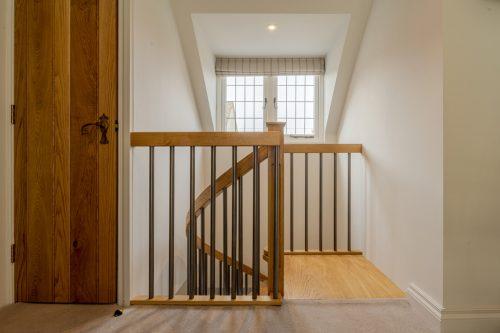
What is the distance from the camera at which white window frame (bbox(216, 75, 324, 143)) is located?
4.06 m

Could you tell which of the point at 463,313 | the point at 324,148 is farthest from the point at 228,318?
the point at 324,148

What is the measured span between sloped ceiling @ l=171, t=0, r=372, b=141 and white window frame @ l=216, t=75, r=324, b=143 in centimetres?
15

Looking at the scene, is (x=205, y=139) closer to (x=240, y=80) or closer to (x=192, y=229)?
(x=192, y=229)

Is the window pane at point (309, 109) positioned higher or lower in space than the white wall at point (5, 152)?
higher

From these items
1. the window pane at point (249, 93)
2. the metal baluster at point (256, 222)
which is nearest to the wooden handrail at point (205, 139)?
the metal baluster at point (256, 222)

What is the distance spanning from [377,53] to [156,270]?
2403 mm

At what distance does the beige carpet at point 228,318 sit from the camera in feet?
4.81

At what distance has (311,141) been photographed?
160 inches

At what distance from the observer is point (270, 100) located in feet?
13.5

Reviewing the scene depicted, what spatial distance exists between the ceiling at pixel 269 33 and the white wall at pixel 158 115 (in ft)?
1.73

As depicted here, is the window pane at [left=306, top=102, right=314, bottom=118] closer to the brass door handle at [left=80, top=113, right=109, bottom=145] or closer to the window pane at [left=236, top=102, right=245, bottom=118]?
the window pane at [left=236, top=102, right=245, bottom=118]

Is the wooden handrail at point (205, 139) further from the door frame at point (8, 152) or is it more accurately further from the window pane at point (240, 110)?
the window pane at point (240, 110)

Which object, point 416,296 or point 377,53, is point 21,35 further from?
point 416,296

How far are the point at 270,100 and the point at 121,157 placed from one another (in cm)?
278
